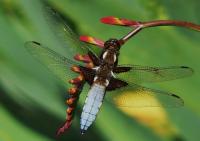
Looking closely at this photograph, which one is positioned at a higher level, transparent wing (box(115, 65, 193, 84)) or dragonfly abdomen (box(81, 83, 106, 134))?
transparent wing (box(115, 65, 193, 84))

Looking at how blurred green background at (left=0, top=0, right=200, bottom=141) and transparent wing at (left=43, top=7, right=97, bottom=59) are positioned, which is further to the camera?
transparent wing at (left=43, top=7, right=97, bottom=59)

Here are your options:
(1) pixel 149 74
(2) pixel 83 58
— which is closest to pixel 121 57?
(1) pixel 149 74

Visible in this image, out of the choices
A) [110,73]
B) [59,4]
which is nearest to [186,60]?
[110,73]

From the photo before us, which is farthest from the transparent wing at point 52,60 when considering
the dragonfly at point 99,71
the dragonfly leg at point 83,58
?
the dragonfly leg at point 83,58

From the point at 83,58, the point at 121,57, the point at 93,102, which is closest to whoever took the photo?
the point at 83,58

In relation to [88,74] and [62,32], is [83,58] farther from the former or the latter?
[62,32]

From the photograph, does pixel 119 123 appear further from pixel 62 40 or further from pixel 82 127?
pixel 62 40

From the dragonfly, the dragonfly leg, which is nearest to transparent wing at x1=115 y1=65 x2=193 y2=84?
the dragonfly

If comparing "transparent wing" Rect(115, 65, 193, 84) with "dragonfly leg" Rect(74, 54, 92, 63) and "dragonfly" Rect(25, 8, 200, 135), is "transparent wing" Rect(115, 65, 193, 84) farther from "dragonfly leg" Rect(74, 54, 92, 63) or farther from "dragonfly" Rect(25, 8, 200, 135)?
"dragonfly leg" Rect(74, 54, 92, 63)
